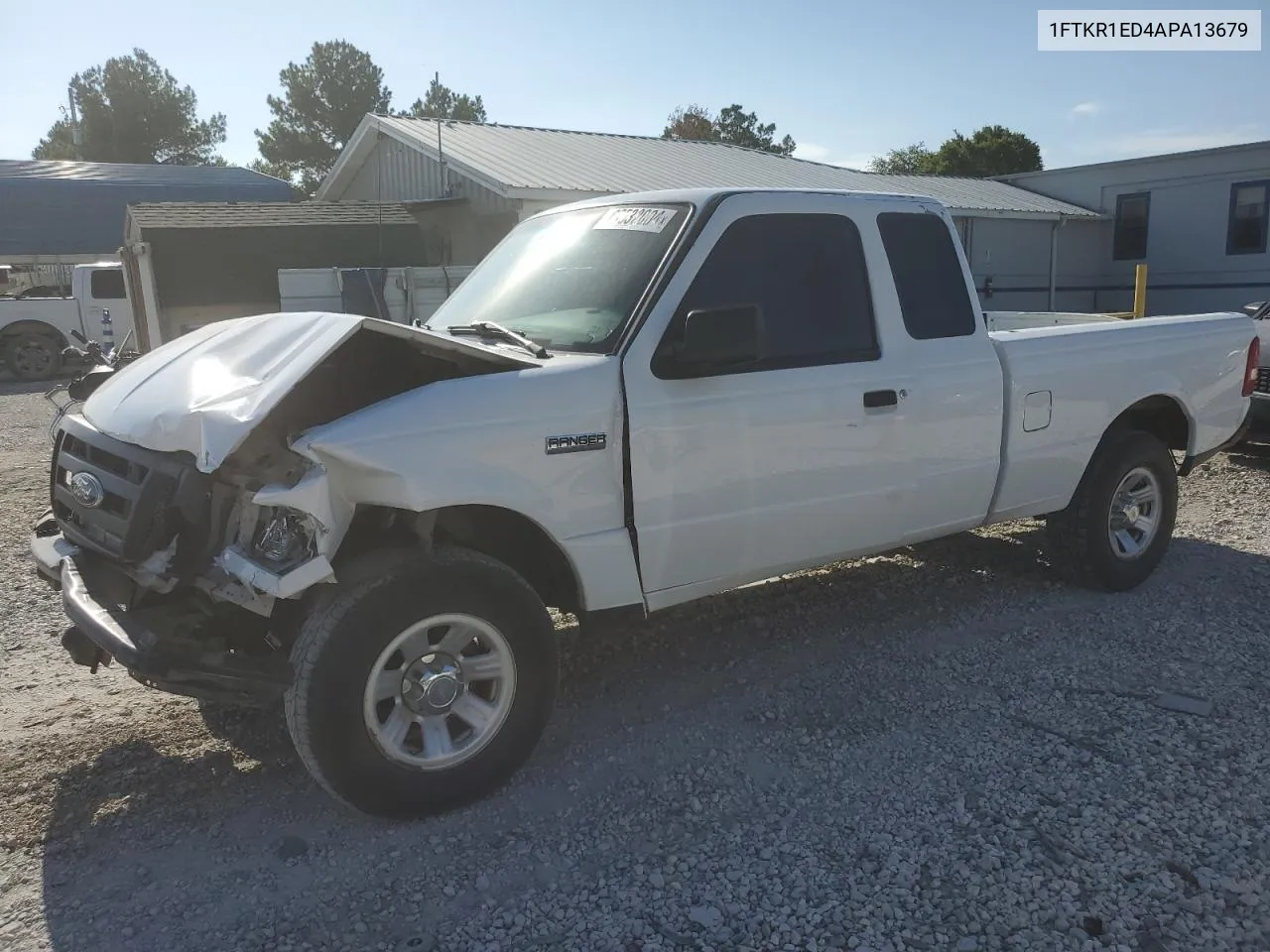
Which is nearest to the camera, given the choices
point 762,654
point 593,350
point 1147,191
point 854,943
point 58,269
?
point 854,943

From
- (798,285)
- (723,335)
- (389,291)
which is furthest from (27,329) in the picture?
(723,335)

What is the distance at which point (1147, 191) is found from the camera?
891 inches

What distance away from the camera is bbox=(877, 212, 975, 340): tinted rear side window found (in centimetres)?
457

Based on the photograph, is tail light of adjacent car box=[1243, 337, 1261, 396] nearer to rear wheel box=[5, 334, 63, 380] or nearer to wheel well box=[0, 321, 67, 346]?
rear wheel box=[5, 334, 63, 380]

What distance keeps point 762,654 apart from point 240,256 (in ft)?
38.3

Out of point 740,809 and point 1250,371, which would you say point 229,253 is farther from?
point 740,809

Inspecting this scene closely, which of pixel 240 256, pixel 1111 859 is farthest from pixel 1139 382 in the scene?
pixel 240 256

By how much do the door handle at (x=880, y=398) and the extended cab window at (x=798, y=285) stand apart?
154mm

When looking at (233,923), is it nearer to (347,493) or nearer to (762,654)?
(347,493)

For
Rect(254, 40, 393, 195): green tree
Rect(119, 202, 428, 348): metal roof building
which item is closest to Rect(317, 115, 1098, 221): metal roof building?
Rect(119, 202, 428, 348): metal roof building

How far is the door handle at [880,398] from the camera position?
170 inches

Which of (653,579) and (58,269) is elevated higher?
(58,269)

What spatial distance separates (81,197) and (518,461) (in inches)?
1332

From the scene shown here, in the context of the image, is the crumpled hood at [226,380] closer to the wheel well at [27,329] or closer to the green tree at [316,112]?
the wheel well at [27,329]
